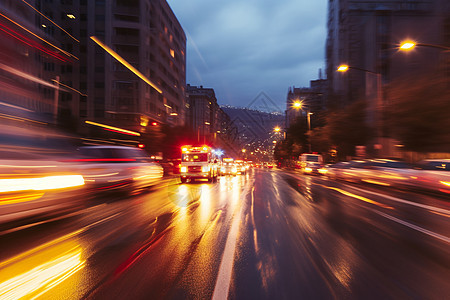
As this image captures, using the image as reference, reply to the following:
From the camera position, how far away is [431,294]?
3061 millimetres

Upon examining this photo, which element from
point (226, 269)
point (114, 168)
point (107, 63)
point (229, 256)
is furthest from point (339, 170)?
point (107, 63)

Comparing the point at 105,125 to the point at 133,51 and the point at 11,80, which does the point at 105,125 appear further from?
the point at 11,80

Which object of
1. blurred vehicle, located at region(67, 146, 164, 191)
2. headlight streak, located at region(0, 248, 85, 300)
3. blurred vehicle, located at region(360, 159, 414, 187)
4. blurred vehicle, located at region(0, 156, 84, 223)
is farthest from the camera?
blurred vehicle, located at region(360, 159, 414, 187)

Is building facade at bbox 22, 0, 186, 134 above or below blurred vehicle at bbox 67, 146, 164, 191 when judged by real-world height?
above

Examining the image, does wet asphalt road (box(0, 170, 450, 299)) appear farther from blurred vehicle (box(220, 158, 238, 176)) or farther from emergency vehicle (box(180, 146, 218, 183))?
blurred vehicle (box(220, 158, 238, 176))

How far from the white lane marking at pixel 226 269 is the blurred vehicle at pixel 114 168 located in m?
4.72

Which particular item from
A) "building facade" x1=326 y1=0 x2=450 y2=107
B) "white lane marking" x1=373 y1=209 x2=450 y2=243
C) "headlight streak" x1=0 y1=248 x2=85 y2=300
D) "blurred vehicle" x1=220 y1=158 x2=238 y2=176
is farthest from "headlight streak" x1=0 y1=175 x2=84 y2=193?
"building facade" x1=326 y1=0 x2=450 y2=107

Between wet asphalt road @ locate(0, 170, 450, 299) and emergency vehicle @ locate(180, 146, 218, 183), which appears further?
emergency vehicle @ locate(180, 146, 218, 183)

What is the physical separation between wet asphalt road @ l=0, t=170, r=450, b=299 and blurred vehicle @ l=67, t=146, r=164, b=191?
68.0 inches

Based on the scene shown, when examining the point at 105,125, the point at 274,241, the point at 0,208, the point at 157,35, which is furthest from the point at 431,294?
the point at 157,35

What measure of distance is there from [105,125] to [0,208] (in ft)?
136

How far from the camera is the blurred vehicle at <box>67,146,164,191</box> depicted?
880 centimetres

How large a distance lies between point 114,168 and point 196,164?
9.27 metres

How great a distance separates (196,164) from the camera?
1936 cm
